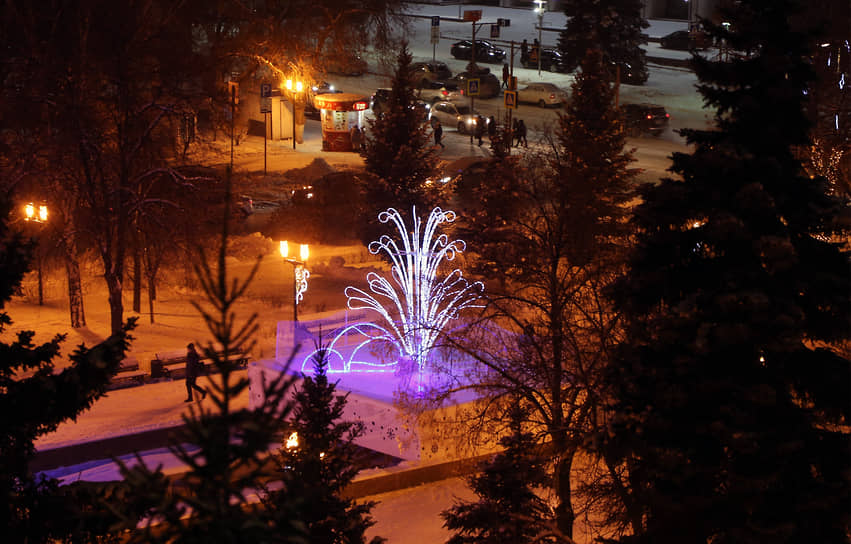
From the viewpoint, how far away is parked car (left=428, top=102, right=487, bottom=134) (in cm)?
3881

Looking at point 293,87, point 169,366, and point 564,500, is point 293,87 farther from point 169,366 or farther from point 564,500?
point 564,500

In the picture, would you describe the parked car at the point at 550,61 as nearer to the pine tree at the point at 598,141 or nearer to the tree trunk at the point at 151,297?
the pine tree at the point at 598,141

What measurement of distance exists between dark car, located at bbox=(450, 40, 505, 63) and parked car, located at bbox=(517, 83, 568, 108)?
10.1 metres

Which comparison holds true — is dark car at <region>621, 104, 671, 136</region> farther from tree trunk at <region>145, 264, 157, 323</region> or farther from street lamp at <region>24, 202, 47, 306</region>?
street lamp at <region>24, 202, 47, 306</region>

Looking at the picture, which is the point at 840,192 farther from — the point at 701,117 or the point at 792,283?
the point at 701,117

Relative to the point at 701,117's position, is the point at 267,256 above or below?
below

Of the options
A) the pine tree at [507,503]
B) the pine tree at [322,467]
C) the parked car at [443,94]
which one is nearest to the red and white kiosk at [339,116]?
the parked car at [443,94]

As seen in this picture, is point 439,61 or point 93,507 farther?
A: point 439,61

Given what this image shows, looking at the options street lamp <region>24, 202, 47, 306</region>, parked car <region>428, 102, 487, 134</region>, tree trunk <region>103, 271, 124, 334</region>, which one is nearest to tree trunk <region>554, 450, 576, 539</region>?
tree trunk <region>103, 271, 124, 334</region>

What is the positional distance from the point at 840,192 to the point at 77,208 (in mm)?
16955

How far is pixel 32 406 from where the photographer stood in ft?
22.8

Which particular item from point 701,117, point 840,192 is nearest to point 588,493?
point 840,192

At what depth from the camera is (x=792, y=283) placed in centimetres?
742

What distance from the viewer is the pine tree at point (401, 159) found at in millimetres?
23812
